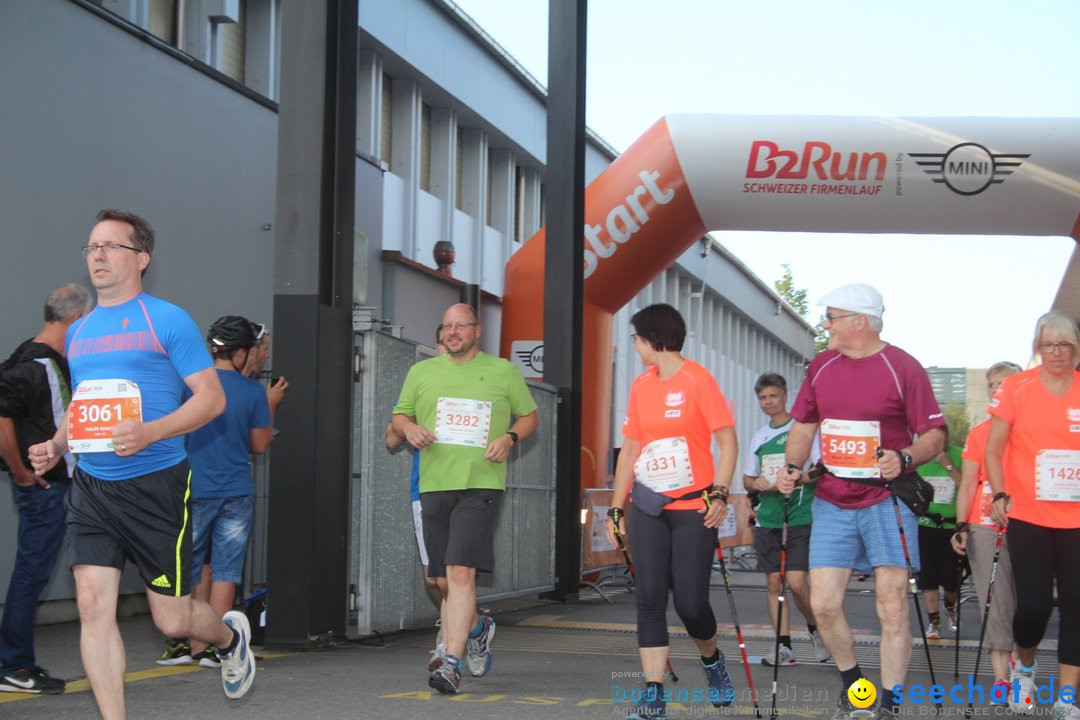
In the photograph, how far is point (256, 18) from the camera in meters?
16.5

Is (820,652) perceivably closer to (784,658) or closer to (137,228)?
(784,658)

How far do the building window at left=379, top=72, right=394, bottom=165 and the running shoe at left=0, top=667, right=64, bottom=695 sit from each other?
543 inches

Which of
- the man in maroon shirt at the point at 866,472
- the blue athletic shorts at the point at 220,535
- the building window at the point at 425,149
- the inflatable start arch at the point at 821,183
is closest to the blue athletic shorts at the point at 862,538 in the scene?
the man in maroon shirt at the point at 866,472

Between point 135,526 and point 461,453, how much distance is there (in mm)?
2691

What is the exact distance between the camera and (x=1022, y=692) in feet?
23.5

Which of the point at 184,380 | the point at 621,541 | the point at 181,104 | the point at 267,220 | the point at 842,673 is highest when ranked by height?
the point at 181,104

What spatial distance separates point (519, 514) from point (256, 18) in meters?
7.41

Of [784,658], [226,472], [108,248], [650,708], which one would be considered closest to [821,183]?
[784,658]

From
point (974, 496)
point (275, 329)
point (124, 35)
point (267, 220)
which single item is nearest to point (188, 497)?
point (275, 329)

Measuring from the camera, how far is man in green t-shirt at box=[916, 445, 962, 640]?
36.4 ft

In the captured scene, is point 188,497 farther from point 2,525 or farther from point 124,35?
point 124,35

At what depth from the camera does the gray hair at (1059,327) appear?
689 cm

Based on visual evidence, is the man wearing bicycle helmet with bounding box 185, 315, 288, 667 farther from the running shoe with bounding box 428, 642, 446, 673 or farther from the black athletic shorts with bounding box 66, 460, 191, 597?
the black athletic shorts with bounding box 66, 460, 191, 597

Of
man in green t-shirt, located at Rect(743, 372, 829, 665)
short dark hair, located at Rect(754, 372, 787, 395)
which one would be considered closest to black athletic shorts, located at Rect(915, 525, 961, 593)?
man in green t-shirt, located at Rect(743, 372, 829, 665)
